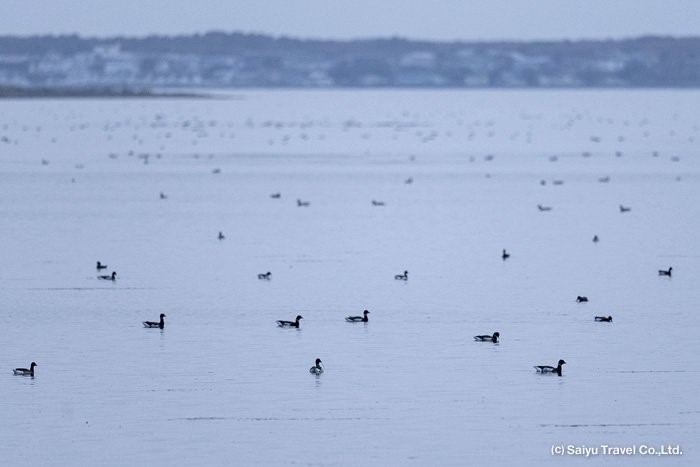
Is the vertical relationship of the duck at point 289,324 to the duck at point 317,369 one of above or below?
above

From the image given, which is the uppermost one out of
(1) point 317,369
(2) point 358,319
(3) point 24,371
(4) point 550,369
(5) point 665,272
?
(5) point 665,272

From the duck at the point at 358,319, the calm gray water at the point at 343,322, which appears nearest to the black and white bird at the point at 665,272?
the calm gray water at the point at 343,322

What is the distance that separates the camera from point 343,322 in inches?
1134

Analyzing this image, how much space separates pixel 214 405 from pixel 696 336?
31.3 ft

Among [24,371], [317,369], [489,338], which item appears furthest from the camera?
[489,338]

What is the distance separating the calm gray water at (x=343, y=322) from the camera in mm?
20250

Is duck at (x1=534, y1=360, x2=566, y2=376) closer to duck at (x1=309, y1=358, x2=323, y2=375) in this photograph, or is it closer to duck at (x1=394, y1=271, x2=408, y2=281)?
duck at (x1=309, y1=358, x2=323, y2=375)

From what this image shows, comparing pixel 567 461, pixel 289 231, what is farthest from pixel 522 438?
pixel 289 231

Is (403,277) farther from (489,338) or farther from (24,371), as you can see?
(24,371)

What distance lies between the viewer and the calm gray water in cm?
2025

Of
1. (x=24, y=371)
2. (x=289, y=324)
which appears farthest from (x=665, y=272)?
(x=24, y=371)

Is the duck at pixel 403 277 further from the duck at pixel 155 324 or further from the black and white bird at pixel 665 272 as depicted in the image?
the duck at pixel 155 324

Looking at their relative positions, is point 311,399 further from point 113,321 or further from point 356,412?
point 113,321

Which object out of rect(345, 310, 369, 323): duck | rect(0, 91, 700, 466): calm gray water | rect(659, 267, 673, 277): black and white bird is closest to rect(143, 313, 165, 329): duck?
rect(0, 91, 700, 466): calm gray water
